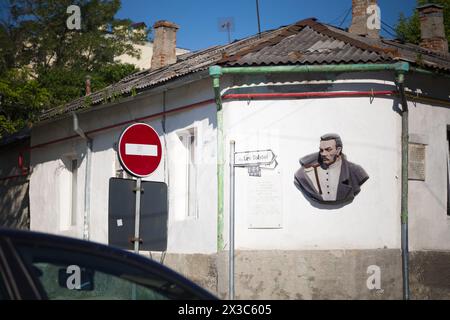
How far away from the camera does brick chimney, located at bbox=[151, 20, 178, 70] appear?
722 inches

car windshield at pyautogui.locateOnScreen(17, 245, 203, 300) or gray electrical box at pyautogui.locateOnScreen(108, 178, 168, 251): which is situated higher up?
gray electrical box at pyautogui.locateOnScreen(108, 178, 168, 251)

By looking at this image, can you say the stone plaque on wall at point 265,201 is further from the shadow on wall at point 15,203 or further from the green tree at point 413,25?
the green tree at point 413,25

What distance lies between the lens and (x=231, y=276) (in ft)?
36.2

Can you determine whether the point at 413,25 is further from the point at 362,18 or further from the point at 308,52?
the point at 308,52

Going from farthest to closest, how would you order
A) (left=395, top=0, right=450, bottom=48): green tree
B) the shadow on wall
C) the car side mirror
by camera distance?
(left=395, top=0, right=450, bottom=48): green tree < the shadow on wall < the car side mirror

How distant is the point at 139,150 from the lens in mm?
9406

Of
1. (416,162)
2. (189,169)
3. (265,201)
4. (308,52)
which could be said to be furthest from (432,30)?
(265,201)

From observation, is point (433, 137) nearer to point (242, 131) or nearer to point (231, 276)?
point (242, 131)

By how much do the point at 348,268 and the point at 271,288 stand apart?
47.4 inches

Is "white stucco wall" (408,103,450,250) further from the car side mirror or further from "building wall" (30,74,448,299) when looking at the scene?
the car side mirror

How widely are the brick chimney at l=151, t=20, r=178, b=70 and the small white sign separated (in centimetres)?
686

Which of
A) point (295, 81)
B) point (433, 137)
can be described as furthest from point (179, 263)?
point (433, 137)

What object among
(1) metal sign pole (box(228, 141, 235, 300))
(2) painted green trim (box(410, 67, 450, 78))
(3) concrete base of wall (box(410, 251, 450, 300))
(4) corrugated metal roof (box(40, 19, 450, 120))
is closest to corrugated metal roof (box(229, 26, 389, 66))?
(4) corrugated metal roof (box(40, 19, 450, 120))

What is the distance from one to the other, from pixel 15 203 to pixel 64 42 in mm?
16979
